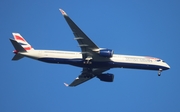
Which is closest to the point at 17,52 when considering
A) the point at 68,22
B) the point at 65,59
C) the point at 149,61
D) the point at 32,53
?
the point at 32,53

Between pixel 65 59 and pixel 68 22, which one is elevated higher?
pixel 68 22

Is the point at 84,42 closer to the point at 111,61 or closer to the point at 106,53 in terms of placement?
the point at 106,53

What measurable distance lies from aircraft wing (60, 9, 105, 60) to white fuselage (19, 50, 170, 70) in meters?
1.69

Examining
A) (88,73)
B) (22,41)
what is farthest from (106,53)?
(22,41)

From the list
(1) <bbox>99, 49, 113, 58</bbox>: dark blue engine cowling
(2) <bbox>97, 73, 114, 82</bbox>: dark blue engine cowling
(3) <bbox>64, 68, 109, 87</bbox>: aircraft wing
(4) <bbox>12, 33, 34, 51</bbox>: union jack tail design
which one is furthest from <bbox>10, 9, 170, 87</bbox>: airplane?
(2) <bbox>97, 73, 114, 82</bbox>: dark blue engine cowling

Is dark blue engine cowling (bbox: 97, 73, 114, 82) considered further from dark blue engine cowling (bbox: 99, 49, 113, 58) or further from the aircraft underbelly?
dark blue engine cowling (bbox: 99, 49, 113, 58)

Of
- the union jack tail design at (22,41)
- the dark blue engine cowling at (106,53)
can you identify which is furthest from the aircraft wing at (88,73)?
the union jack tail design at (22,41)

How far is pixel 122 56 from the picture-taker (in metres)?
Answer: 79.2

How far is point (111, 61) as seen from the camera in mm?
78562

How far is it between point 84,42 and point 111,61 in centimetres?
756

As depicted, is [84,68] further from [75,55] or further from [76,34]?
[76,34]

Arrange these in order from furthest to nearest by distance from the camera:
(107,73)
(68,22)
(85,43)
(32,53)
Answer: (107,73) → (32,53) → (85,43) → (68,22)

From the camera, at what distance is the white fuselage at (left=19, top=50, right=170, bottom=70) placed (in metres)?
78.5

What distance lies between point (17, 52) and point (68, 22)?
15453mm
